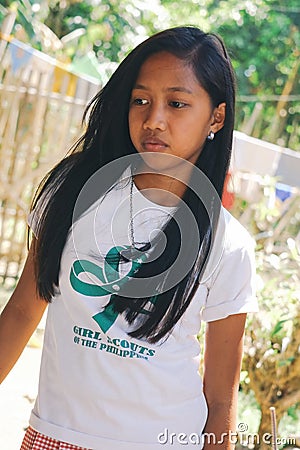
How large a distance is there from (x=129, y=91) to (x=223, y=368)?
54cm

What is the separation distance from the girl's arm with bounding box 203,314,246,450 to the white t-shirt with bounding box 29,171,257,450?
0.03 metres

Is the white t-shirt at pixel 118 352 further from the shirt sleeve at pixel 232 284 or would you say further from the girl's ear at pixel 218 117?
the girl's ear at pixel 218 117

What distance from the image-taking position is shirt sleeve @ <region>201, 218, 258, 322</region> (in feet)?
4.82

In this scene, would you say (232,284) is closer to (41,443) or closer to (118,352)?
(118,352)

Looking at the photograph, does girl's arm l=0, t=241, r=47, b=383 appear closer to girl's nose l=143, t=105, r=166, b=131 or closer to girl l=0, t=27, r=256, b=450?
girl l=0, t=27, r=256, b=450

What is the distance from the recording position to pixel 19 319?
5.17ft

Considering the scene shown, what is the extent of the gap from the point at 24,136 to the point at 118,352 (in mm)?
4756

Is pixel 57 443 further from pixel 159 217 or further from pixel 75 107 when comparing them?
pixel 75 107

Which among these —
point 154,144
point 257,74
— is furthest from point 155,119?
point 257,74

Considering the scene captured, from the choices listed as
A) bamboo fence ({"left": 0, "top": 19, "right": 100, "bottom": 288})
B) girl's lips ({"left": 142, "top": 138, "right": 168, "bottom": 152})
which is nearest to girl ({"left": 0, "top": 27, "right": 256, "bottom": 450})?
girl's lips ({"left": 142, "top": 138, "right": 168, "bottom": 152})

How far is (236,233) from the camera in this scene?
1513 mm

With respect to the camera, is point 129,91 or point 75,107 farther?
point 75,107

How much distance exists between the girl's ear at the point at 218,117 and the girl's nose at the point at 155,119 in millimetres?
126

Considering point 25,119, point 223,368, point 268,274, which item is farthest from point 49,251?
point 25,119
